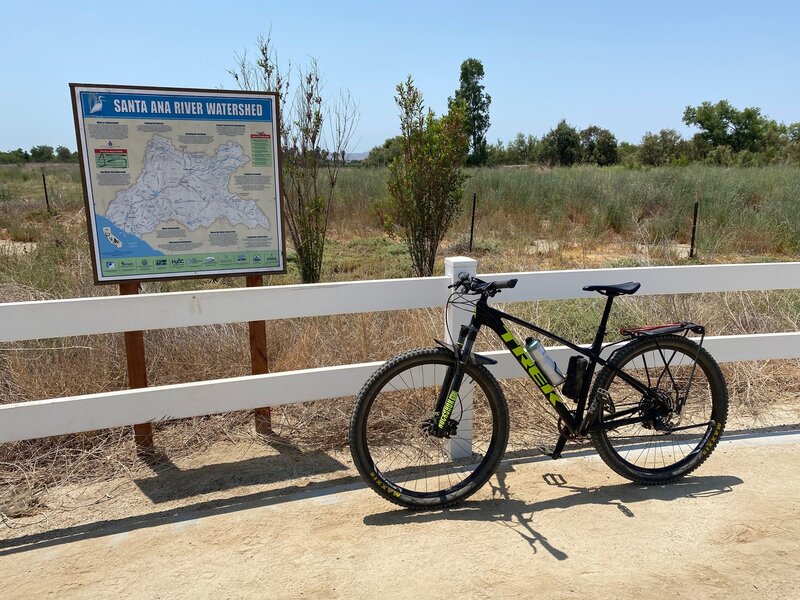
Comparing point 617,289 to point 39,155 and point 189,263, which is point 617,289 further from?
point 39,155

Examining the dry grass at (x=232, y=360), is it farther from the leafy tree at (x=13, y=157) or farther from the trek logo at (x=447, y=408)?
the leafy tree at (x=13, y=157)

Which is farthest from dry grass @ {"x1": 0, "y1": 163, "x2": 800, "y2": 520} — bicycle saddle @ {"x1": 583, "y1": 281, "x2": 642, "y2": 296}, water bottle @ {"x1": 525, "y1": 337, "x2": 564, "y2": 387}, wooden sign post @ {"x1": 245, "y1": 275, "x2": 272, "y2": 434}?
bicycle saddle @ {"x1": 583, "y1": 281, "x2": 642, "y2": 296}

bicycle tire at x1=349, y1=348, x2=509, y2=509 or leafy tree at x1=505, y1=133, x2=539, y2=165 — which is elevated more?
leafy tree at x1=505, y1=133, x2=539, y2=165

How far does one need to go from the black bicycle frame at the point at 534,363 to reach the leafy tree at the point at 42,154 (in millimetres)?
69217

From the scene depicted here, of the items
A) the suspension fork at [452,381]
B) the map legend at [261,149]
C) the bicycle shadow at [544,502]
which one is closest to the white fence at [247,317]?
the suspension fork at [452,381]

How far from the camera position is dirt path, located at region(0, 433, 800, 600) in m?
2.90

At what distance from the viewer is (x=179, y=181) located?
4238 mm

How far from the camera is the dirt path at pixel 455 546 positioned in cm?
290

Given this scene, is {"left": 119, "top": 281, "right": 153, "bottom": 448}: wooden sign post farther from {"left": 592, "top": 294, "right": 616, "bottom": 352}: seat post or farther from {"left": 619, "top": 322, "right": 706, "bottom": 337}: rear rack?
{"left": 619, "top": 322, "right": 706, "bottom": 337}: rear rack

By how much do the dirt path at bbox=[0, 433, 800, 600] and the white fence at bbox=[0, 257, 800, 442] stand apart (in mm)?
580

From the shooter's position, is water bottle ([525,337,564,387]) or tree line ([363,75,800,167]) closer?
water bottle ([525,337,564,387])

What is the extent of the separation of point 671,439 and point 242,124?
375cm

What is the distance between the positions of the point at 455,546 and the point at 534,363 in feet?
3.76

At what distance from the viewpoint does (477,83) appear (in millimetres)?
45469
